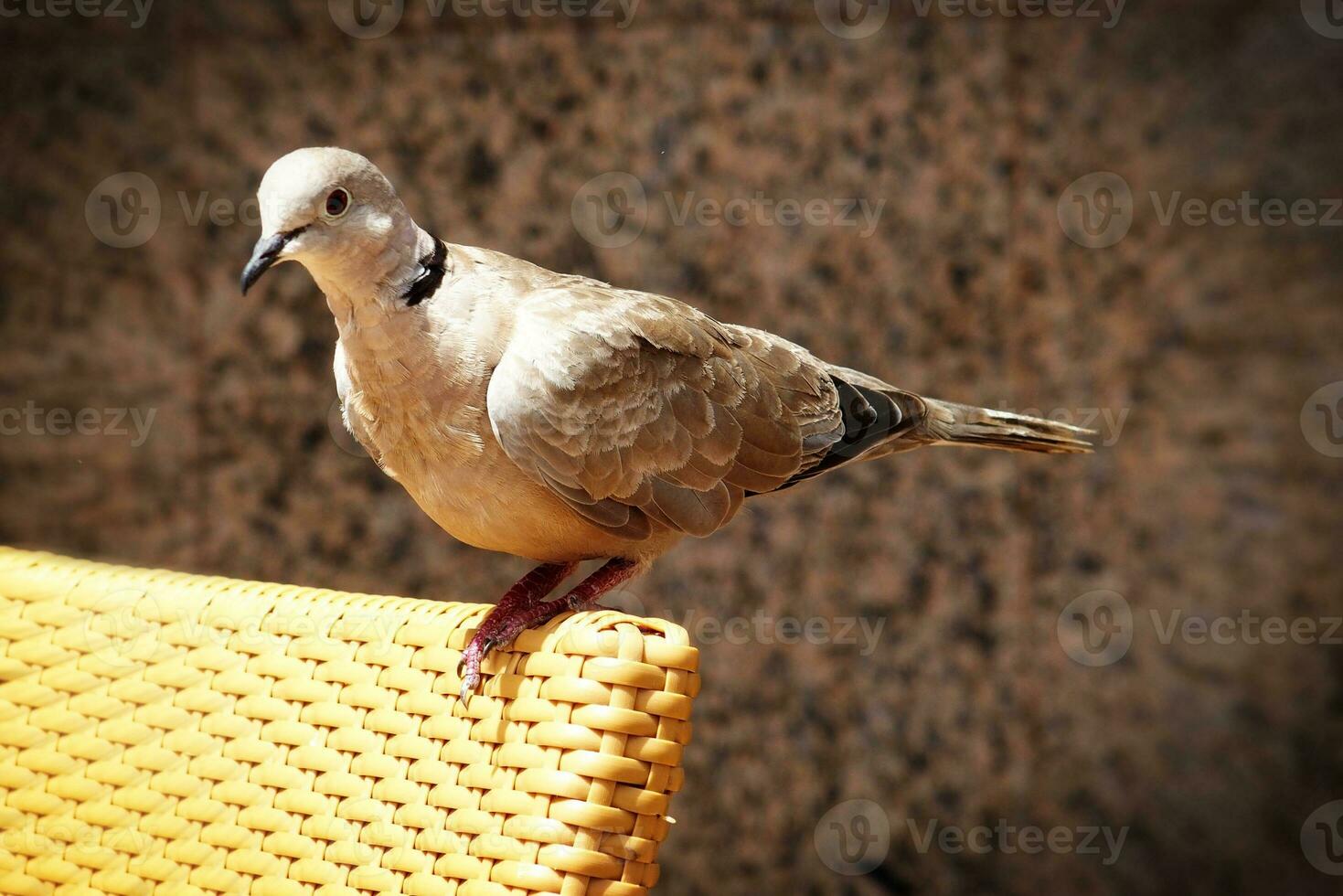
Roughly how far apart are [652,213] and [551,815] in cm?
182

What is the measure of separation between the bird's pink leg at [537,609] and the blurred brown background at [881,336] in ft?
3.34

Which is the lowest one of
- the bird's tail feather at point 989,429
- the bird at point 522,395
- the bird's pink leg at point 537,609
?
the bird's pink leg at point 537,609


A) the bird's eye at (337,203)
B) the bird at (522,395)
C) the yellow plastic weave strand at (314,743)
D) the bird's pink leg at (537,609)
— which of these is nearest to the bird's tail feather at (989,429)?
the bird at (522,395)

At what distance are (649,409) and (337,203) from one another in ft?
1.71

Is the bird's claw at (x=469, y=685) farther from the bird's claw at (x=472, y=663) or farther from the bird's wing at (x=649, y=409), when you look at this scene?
the bird's wing at (x=649, y=409)

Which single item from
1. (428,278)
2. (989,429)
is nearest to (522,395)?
(428,278)

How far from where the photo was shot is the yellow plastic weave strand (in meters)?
1.14

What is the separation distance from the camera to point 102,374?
9.11 ft

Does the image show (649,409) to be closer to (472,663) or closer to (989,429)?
(472,663)

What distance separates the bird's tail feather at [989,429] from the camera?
6.40ft

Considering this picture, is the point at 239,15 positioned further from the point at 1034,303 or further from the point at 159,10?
the point at 1034,303

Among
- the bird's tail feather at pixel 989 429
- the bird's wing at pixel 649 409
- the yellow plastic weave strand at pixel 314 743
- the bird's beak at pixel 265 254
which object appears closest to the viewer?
the yellow plastic weave strand at pixel 314 743

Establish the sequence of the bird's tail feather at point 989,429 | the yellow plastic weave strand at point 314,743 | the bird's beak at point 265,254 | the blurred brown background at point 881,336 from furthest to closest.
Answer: the blurred brown background at point 881,336, the bird's tail feather at point 989,429, the bird's beak at point 265,254, the yellow plastic weave strand at point 314,743

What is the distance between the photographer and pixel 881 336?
266 cm
